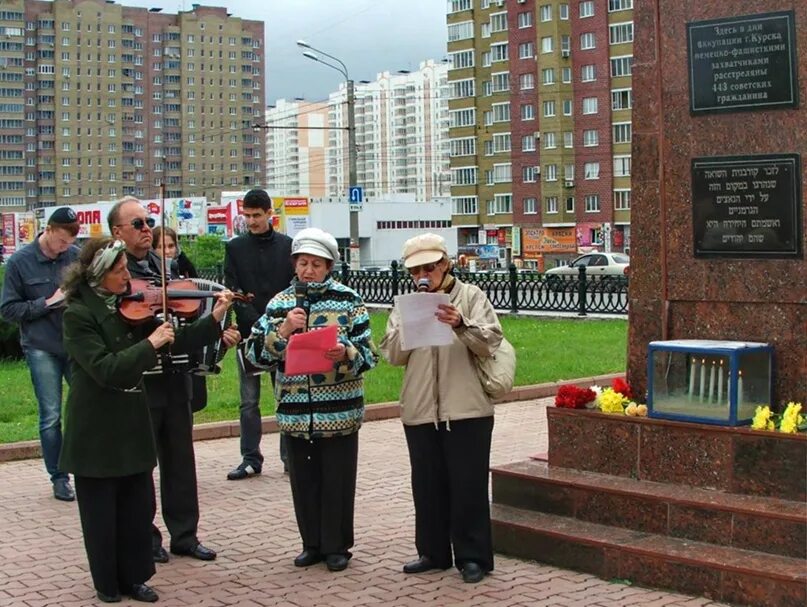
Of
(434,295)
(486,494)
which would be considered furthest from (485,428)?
(434,295)

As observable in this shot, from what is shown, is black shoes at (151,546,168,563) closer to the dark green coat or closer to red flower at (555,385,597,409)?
the dark green coat

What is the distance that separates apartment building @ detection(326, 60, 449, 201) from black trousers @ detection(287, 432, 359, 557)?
156411mm

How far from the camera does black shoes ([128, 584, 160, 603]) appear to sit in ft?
19.5

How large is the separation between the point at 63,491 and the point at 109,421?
293 centimetres

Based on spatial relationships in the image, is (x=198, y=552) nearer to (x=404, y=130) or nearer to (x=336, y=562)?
(x=336, y=562)

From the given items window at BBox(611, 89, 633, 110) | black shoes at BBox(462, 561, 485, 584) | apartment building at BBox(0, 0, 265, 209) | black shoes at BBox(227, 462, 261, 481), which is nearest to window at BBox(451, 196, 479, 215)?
window at BBox(611, 89, 633, 110)

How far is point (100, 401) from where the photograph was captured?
5.80 m

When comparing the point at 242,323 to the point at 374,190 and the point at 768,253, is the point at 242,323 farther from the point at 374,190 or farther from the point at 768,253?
the point at 374,190

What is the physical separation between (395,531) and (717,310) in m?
2.32

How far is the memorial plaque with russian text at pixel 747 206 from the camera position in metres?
6.44

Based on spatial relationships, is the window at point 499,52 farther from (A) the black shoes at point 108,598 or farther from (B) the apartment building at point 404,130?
(A) the black shoes at point 108,598

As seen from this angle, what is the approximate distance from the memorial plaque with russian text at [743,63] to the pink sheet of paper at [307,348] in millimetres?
2496

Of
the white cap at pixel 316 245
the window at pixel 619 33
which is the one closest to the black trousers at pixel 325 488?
the white cap at pixel 316 245

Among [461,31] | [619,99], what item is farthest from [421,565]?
[461,31]
